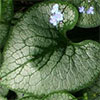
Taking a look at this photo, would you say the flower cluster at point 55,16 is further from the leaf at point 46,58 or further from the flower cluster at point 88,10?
the flower cluster at point 88,10

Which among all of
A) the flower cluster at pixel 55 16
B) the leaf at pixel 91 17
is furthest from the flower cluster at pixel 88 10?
the flower cluster at pixel 55 16

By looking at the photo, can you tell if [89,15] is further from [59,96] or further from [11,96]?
[11,96]

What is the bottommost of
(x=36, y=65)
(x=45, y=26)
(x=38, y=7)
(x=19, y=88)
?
(x=19, y=88)

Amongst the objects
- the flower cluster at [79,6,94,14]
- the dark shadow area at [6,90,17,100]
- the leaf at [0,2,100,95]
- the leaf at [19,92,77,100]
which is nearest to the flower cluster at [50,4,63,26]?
the leaf at [0,2,100,95]

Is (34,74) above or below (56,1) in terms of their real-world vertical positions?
below

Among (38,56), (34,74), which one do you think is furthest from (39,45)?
(34,74)

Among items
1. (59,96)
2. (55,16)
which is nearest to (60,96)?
(59,96)

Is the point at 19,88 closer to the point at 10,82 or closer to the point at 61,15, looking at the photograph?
the point at 10,82
